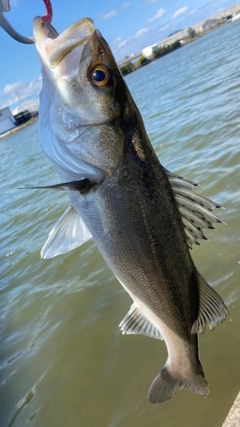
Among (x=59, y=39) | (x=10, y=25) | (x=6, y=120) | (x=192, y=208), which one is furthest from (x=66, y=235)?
(x=6, y=120)

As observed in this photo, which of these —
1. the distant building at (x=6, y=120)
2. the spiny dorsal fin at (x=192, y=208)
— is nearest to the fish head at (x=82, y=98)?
the spiny dorsal fin at (x=192, y=208)

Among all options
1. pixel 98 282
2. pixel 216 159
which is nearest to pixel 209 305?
pixel 98 282

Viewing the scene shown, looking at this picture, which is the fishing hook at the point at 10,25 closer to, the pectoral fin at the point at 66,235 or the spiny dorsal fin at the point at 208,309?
the pectoral fin at the point at 66,235

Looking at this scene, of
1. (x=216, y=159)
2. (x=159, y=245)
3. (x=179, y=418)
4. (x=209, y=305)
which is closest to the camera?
(x=159, y=245)

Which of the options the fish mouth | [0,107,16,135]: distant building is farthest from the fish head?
[0,107,16,135]: distant building

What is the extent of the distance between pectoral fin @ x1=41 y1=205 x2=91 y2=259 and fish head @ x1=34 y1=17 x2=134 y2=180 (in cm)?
31

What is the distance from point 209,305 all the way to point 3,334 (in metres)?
4.29

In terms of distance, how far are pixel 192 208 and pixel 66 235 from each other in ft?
2.56

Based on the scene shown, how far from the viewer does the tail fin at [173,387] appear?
8.32 feet

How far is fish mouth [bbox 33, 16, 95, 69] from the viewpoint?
190cm

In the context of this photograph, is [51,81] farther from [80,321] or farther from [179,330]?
[80,321]

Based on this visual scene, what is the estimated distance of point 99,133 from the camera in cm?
204

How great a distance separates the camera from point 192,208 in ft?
7.41

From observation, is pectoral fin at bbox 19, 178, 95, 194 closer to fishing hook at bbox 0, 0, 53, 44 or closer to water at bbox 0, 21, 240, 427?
fishing hook at bbox 0, 0, 53, 44
